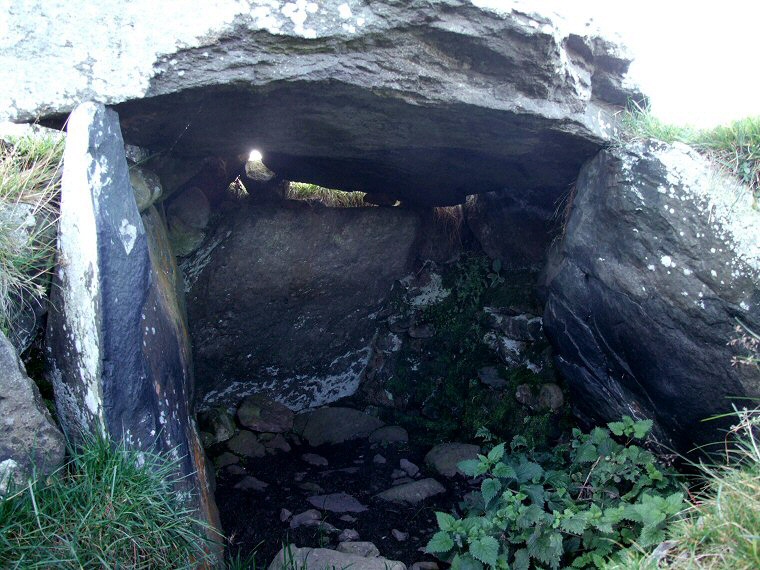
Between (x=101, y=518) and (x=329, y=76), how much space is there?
79.1 inches

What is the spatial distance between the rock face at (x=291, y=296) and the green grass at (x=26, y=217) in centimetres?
166

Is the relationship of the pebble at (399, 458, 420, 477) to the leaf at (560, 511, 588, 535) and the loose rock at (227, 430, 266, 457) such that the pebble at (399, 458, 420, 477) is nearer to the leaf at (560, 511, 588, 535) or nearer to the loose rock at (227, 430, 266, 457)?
the loose rock at (227, 430, 266, 457)

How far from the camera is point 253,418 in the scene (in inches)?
195

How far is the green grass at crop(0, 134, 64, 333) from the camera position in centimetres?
269

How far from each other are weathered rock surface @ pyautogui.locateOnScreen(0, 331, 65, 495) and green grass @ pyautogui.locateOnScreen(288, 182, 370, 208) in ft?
8.89

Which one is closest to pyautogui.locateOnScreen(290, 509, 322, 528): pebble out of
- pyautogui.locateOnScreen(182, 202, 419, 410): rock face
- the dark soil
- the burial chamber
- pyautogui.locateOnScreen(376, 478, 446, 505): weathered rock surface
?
the dark soil

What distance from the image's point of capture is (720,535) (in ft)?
7.11

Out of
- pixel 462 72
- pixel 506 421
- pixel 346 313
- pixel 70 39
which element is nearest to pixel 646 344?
pixel 506 421

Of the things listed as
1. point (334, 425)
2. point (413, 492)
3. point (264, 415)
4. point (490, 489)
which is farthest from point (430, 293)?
point (490, 489)

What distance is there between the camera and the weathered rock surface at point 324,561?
10.6 feet

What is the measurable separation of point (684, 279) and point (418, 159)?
66.2 inches

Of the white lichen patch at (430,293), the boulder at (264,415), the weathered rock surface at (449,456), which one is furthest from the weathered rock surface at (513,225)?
the boulder at (264,415)

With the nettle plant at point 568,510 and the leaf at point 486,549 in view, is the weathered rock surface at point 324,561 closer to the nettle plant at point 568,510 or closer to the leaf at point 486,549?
the nettle plant at point 568,510

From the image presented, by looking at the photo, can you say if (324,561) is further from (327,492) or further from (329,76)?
(329,76)
